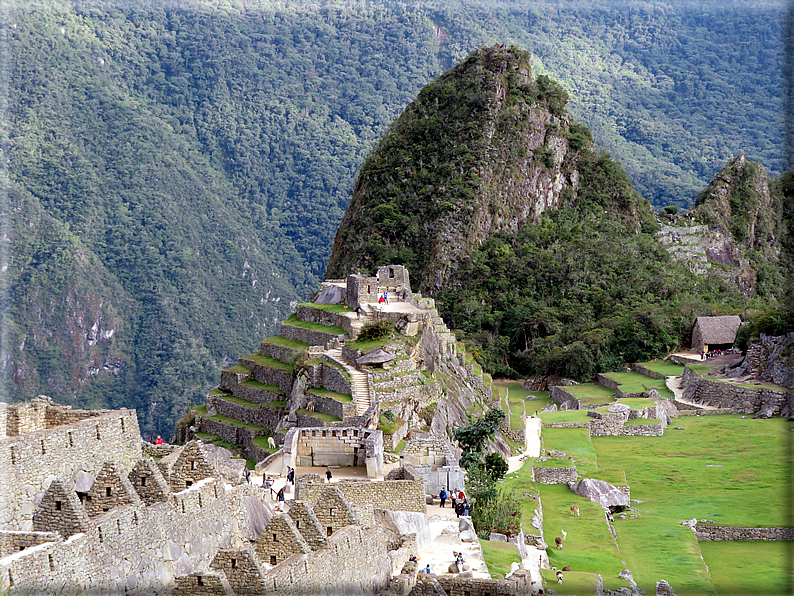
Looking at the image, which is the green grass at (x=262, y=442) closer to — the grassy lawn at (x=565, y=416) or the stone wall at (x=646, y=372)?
the grassy lawn at (x=565, y=416)

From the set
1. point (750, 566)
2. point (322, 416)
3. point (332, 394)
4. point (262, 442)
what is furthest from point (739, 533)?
point (262, 442)

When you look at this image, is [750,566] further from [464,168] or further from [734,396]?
[464,168]

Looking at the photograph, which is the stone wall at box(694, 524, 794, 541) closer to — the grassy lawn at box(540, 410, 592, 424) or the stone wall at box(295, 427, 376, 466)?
the stone wall at box(295, 427, 376, 466)

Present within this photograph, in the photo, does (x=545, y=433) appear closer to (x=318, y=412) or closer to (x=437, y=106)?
(x=318, y=412)

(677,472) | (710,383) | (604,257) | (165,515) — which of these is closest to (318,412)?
(677,472)

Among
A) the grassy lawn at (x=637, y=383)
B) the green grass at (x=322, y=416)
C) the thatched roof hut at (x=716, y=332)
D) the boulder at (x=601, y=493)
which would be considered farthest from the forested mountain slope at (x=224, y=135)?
the thatched roof hut at (x=716, y=332)

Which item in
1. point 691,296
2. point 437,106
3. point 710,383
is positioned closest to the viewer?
point 710,383
